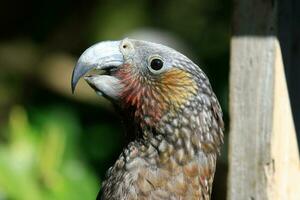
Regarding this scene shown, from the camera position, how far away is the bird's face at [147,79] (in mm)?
2881

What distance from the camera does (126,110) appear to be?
2971 millimetres

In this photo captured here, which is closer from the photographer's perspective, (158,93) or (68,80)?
(158,93)

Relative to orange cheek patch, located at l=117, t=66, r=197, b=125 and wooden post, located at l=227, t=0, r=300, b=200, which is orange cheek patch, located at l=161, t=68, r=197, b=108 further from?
wooden post, located at l=227, t=0, r=300, b=200

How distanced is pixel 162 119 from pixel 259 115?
14.4 inches

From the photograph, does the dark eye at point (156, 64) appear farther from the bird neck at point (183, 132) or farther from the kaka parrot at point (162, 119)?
the bird neck at point (183, 132)

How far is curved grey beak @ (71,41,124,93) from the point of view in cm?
279

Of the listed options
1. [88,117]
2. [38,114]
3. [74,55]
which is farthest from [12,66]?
[38,114]

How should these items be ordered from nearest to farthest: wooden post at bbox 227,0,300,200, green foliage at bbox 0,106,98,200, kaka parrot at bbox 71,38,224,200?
kaka parrot at bbox 71,38,224,200 < wooden post at bbox 227,0,300,200 < green foliage at bbox 0,106,98,200

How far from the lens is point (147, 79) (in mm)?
2945

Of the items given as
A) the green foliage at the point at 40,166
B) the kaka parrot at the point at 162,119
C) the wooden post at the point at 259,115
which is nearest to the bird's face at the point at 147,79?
the kaka parrot at the point at 162,119

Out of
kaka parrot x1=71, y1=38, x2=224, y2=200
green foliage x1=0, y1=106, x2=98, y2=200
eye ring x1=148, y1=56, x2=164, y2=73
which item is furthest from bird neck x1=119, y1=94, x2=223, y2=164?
green foliage x1=0, y1=106, x2=98, y2=200

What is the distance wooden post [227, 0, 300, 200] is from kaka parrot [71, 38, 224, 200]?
0.17 m

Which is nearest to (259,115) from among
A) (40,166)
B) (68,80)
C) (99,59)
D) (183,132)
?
(183,132)

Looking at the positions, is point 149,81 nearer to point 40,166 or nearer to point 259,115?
point 259,115
